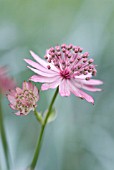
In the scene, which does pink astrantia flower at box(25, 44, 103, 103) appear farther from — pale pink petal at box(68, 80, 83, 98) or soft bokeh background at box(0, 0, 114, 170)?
soft bokeh background at box(0, 0, 114, 170)

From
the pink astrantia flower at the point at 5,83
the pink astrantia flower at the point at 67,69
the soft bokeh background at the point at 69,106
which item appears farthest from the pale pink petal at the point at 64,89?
the soft bokeh background at the point at 69,106

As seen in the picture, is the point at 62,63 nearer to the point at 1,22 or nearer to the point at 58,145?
the point at 58,145

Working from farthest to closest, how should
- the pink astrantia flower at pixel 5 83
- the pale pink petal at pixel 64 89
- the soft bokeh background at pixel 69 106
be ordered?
the soft bokeh background at pixel 69 106 → the pink astrantia flower at pixel 5 83 → the pale pink petal at pixel 64 89

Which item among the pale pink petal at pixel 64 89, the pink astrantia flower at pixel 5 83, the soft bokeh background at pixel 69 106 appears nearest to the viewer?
the pale pink petal at pixel 64 89

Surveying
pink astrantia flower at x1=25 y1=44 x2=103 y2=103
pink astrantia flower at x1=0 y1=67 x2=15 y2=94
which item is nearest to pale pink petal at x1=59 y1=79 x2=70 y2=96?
pink astrantia flower at x1=25 y1=44 x2=103 y2=103

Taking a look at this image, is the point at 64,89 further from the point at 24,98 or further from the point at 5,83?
the point at 5,83

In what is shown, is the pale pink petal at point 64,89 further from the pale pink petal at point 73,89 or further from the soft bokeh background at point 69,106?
the soft bokeh background at point 69,106

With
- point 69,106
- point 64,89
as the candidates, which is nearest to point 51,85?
point 64,89
